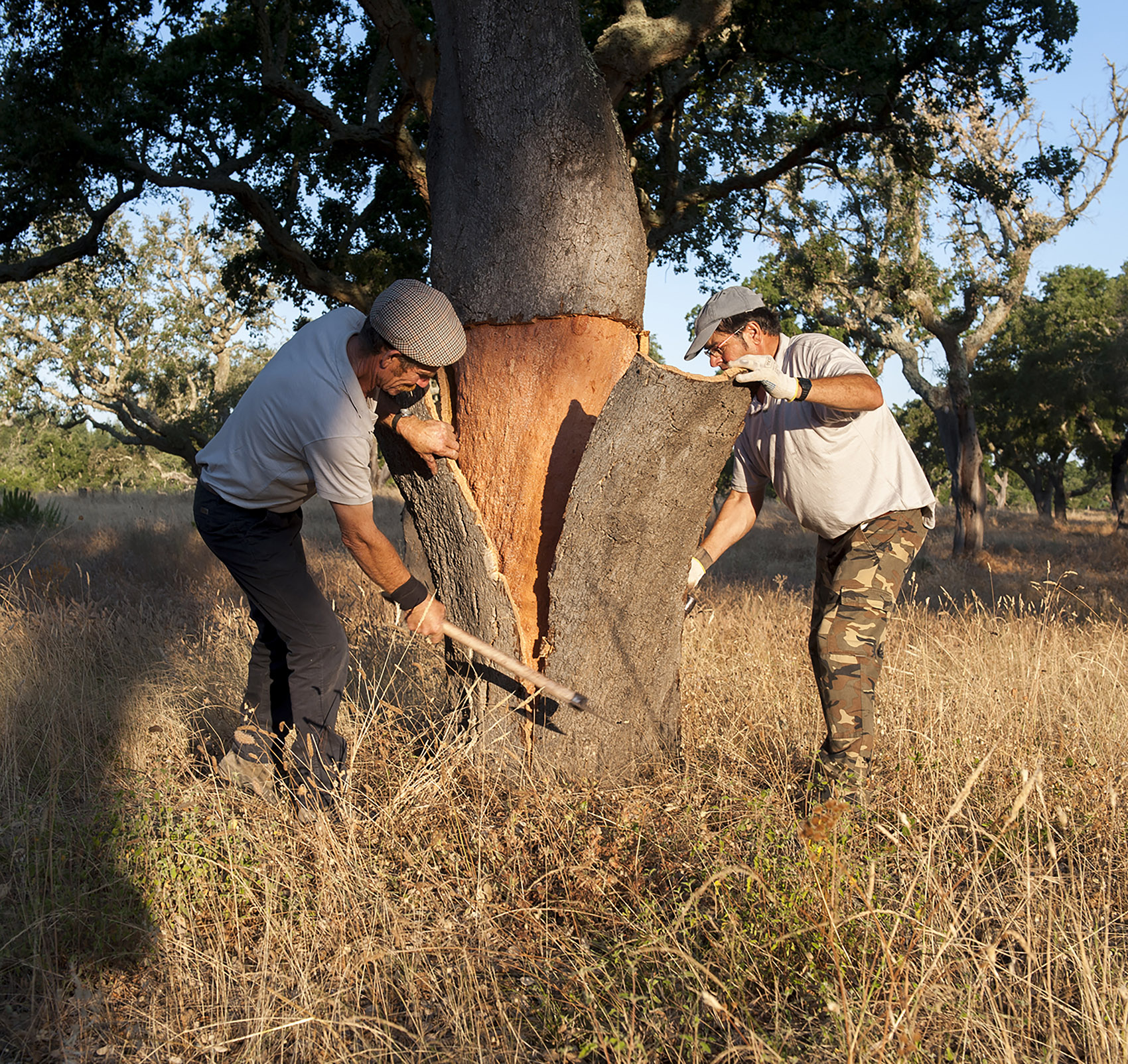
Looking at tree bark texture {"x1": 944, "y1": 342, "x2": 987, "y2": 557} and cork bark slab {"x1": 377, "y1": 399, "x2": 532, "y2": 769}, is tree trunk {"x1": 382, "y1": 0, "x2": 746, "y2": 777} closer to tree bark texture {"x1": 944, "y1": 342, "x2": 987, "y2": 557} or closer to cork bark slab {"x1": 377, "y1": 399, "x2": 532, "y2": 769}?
cork bark slab {"x1": 377, "y1": 399, "x2": 532, "y2": 769}

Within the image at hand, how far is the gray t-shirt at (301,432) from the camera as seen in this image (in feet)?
10.5

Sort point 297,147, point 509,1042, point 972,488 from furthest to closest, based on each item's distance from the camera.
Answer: point 972,488 → point 297,147 → point 509,1042

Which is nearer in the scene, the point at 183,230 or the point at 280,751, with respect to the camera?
the point at 280,751

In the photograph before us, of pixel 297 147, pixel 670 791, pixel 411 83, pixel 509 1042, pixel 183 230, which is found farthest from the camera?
pixel 183 230

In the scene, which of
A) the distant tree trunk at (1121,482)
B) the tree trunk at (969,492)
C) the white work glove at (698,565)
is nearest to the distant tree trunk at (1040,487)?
the distant tree trunk at (1121,482)

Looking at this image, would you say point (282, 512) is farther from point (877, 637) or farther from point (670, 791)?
point (877, 637)

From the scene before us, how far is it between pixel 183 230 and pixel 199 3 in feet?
79.4

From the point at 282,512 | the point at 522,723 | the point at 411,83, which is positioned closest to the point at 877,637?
the point at 522,723

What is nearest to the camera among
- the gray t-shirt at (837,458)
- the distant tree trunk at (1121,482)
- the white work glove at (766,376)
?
the white work glove at (766,376)

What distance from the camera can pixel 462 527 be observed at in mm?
3451

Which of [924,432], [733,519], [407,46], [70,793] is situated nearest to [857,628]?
[733,519]

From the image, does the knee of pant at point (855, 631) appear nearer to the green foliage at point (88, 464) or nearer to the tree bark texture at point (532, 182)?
the tree bark texture at point (532, 182)

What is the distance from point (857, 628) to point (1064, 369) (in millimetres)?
26047

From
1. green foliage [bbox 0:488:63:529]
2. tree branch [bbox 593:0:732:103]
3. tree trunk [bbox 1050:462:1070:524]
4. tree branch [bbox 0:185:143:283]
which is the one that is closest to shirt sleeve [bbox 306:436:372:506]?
tree branch [bbox 593:0:732:103]
